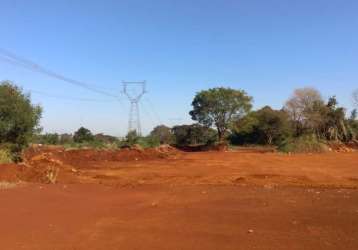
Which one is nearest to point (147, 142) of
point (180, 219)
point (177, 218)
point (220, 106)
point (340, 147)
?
point (220, 106)

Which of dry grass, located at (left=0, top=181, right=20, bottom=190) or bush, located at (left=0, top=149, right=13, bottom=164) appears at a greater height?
bush, located at (left=0, top=149, right=13, bottom=164)

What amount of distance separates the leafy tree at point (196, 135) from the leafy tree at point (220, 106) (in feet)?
8.35

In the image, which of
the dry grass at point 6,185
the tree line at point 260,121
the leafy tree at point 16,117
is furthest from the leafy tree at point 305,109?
the dry grass at point 6,185

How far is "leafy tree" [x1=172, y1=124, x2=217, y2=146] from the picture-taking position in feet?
220

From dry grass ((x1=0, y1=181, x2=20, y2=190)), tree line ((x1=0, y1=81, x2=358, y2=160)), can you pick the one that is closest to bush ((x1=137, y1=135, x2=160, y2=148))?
tree line ((x1=0, y1=81, x2=358, y2=160))

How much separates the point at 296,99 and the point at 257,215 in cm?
5910

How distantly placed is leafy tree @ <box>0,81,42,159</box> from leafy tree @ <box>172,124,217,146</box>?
139 ft

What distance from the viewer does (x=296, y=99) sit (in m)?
65.8

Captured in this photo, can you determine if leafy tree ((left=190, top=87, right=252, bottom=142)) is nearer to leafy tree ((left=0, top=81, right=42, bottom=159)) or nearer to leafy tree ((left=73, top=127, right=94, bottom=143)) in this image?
leafy tree ((left=73, top=127, right=94, bottom=143))

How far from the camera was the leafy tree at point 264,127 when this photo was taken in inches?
2509

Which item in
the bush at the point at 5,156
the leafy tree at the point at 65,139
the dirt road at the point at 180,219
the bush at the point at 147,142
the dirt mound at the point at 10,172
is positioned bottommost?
the dirt road at the point at 180,219

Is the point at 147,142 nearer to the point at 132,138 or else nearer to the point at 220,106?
the point at 132,138

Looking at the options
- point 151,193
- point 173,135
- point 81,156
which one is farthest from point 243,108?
point 151,193

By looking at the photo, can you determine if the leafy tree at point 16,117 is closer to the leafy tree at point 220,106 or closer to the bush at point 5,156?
the bush at point 5,156
